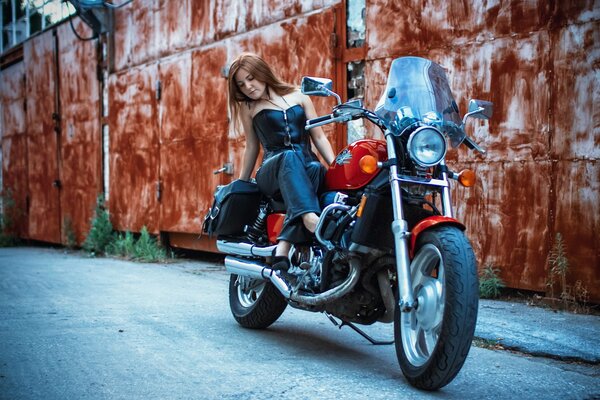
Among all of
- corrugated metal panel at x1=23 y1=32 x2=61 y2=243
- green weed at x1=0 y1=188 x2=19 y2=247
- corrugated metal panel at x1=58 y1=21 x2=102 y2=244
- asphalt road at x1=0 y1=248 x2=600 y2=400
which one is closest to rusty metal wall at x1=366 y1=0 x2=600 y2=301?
asphalt road at x1=0 y1=248 x2=600 y2=400

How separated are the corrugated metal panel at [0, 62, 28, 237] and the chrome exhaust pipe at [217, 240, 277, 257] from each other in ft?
35.1

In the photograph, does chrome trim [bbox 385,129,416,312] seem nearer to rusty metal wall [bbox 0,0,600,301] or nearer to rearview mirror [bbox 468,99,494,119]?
rearview mirror [bbox 468,99,494,119]

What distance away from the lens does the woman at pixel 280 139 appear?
3.82 meters

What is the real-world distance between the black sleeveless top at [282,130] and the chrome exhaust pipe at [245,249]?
0.55 metres

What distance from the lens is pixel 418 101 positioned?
10.7 feet

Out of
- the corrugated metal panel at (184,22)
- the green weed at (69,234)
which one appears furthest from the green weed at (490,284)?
the green weed at (69,234)

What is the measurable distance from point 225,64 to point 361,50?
92.0 inches

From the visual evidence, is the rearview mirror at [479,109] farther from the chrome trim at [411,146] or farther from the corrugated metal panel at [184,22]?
the corrugated metal panel at [184,22]

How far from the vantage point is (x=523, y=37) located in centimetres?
523

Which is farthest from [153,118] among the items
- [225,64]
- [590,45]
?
[590,45]

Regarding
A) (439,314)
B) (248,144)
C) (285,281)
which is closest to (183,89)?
(248,144)

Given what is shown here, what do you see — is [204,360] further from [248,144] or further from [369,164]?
[248,144]

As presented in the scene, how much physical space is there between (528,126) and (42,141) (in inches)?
411

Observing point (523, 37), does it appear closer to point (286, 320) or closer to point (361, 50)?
point (361, 50)
